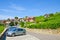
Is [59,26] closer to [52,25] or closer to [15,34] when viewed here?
[52,25]

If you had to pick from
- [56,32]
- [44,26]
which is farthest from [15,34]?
[44,26]

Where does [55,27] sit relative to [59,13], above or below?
below

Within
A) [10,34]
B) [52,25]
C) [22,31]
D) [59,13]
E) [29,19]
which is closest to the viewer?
[10,34]

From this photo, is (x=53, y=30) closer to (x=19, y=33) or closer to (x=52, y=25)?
(x=52, y=25)

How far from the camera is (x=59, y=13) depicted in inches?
2694

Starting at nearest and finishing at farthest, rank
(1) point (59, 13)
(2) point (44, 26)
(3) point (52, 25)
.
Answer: (3) point (52, 25) → (2) point (44, 26) → (1) point (59, 13)

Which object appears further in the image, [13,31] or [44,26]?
[44,26]

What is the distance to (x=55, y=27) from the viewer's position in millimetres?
37812

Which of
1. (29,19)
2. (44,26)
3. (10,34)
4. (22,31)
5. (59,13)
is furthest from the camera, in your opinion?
(29,19)

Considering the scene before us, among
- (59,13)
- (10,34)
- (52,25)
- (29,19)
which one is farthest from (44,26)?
(29,19)

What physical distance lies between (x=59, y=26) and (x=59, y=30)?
2744mm

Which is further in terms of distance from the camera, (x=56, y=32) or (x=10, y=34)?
(x=56, y=32)

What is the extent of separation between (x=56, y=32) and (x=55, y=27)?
10.1ft

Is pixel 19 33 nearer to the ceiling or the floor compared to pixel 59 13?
nearer to the floor
